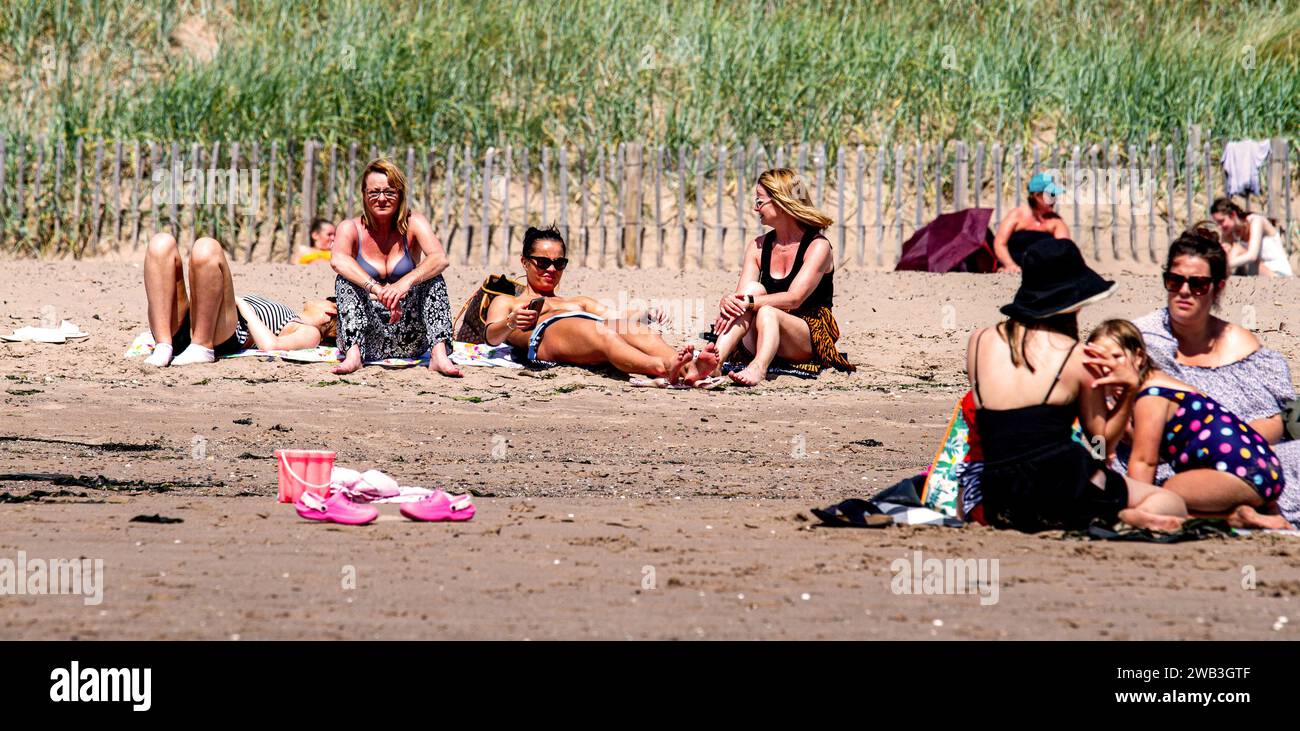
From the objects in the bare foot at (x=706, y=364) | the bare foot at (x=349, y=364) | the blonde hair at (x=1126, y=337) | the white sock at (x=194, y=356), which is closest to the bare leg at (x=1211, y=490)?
the blonde hair at (x=1126, y=337)

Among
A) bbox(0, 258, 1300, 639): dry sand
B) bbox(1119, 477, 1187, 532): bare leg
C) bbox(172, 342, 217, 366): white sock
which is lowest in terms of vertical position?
bbox(0, 258, 1300, 639): dry sand

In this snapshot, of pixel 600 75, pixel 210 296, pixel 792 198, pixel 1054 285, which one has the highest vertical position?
pixel 600 75

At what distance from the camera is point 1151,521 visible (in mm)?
4590

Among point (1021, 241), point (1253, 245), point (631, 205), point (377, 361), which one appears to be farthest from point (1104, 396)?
point (631, 205)

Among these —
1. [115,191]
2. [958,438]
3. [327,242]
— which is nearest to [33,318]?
[327,242]

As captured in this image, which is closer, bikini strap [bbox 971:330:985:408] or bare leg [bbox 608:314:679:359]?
bikini strap [bbox 971:330:985:408]

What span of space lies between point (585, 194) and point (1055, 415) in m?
8.63

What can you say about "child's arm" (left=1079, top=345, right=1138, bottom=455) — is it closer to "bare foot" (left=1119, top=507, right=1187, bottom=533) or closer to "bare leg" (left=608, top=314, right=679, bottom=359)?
"bare foot" (left=1119, top=507, right=1187, bottom=533)

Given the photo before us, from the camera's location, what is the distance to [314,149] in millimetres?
13148

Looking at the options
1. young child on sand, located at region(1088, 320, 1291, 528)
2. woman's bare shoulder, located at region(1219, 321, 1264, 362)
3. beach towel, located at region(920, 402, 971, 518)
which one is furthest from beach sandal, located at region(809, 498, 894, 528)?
woman's bare shoulder, located at region(1219, 321, 1264, 362)

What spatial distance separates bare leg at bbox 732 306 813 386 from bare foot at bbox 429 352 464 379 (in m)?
1.53

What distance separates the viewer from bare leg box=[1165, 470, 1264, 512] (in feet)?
15.4

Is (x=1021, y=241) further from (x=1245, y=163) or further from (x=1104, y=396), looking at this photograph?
(x=1104, y=396)
